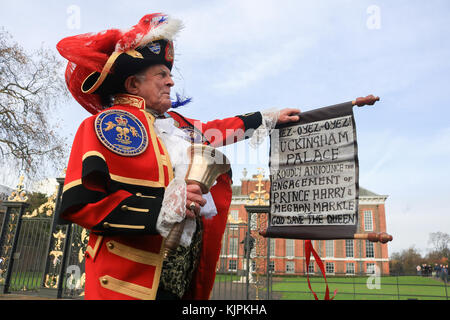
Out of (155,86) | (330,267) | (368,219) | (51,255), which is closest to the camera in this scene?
(155,86)

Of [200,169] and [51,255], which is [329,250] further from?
[200,169]

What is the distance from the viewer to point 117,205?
1.67 metres

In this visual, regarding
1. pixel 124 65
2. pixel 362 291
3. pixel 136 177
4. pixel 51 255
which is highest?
pixel 124 65

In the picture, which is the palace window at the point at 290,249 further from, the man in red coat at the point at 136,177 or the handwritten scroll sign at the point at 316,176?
the man in red coat at the point at 136,177

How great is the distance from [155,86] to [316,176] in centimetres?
153

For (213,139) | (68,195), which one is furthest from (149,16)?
(68,195)

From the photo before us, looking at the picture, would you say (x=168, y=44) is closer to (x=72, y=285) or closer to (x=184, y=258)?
(x=184, y=258)

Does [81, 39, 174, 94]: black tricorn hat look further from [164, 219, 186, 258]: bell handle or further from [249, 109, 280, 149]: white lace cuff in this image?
[164, 219, 186, 258]: bell handle

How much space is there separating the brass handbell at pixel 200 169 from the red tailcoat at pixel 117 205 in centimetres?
12

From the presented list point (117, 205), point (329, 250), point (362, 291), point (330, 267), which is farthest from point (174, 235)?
point (330, 267)

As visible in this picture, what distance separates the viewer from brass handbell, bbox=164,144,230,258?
1701 millimetres

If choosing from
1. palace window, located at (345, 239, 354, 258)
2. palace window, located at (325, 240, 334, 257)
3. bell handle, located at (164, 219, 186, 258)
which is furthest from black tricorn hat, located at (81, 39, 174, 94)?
palace window, located at (345, 239, 354, 258)

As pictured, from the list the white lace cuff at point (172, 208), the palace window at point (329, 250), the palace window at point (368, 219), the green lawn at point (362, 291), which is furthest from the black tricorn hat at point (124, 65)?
the palace window at point (368, 219)

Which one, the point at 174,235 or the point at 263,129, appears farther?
the point at 263,129
